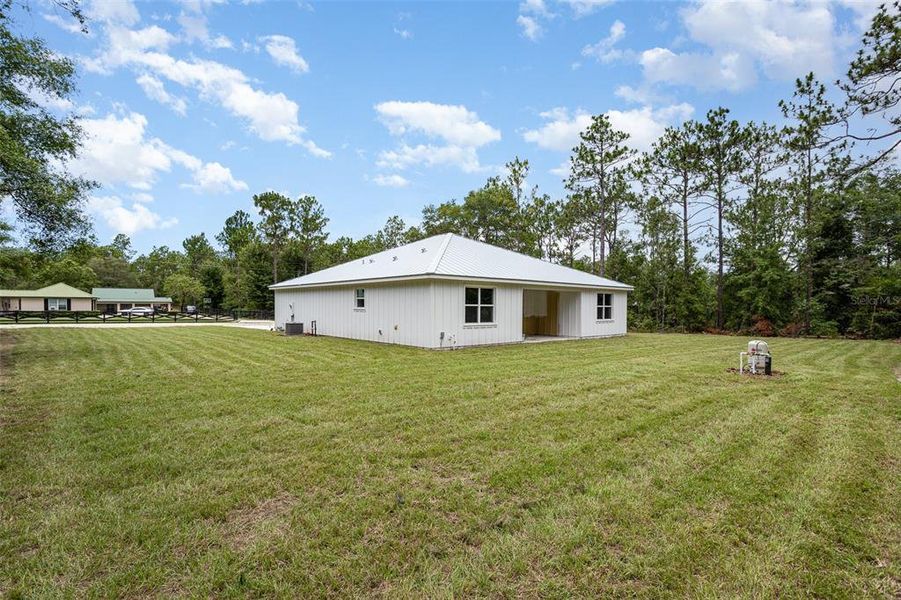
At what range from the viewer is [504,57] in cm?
1577

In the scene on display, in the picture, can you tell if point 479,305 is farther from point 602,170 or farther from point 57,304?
point 57,304

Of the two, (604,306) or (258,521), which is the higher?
(604,306)

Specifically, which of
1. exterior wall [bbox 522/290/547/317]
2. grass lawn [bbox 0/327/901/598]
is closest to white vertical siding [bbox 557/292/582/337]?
exterior wall [bbox 522/290/547/317]

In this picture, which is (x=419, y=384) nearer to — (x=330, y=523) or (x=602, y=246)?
(x=330, y=523)

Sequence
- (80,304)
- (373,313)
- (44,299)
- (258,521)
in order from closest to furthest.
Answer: (258,521), (373,313), (44,299), (80,304)

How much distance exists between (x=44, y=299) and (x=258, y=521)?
59.4 metres

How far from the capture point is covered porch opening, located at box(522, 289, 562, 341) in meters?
17.7

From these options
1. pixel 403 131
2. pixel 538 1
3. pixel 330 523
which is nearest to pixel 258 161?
pixel 403 131

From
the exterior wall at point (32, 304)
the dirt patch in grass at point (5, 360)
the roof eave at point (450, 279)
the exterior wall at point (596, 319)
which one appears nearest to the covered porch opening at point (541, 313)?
the exterior wall at point (596, 319)

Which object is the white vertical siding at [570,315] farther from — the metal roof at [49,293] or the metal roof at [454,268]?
the metal roof at [49,293]

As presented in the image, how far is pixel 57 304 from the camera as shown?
1789 inches

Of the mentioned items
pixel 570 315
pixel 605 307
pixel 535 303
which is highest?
pixel 535 303

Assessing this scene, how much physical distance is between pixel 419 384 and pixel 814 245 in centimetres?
2238

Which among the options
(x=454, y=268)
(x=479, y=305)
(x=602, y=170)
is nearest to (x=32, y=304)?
(x=454, y=268)
